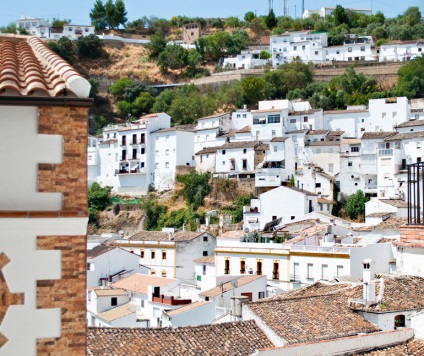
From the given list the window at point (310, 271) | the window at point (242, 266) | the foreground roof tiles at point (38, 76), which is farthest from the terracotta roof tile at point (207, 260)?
the foreground roof tiles at point (38, 76)

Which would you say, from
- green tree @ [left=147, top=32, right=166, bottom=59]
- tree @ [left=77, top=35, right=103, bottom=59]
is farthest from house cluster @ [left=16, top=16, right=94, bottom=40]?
green tree @ [left=147, top=32, right=166, bottom=59]

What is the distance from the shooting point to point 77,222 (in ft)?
17.9

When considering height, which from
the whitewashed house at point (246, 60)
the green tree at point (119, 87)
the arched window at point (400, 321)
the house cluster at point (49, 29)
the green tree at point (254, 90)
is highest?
the house cluster at point (49, 29)

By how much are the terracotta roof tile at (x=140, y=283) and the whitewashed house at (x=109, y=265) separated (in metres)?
3.00

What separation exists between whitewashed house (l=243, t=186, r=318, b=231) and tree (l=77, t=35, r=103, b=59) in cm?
5796

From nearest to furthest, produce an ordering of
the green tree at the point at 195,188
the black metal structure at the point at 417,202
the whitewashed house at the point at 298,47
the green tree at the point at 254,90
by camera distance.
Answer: the black metal structure at the point at 417,202 < the green tree at the point at 195,188 < the green tree at the point at 254,90 < the whitewashed house at the point at 298,47

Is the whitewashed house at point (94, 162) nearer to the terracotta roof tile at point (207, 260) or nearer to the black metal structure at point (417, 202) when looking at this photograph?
the terracotta roof tile at point (207, 260)

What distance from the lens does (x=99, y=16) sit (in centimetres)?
12238

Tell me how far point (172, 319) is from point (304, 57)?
2860 inches

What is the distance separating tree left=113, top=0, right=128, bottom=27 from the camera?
12212cm

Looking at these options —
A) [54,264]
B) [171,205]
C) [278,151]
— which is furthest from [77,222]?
[171,205]

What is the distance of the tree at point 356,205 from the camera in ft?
201

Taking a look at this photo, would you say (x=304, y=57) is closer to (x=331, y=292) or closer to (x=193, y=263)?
(x=193, y=263)

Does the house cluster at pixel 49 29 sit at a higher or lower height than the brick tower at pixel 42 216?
higher
